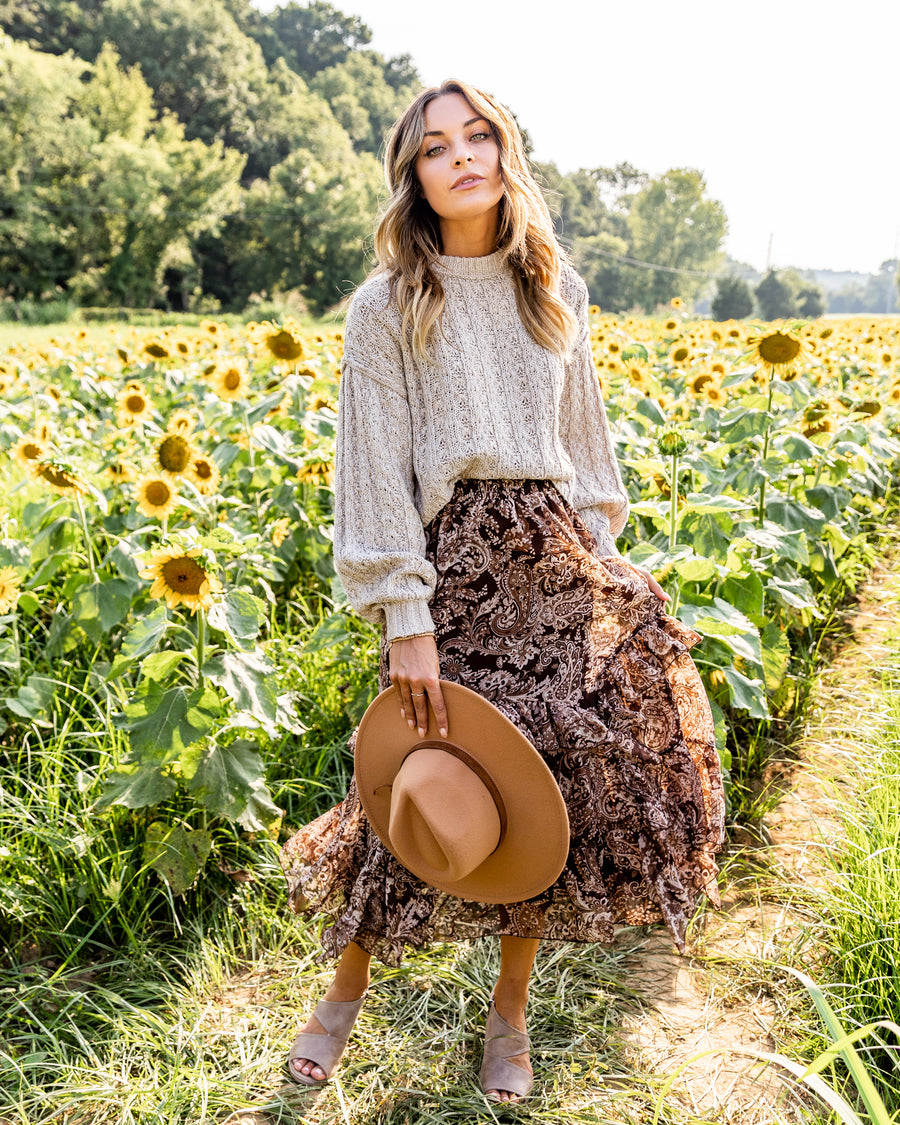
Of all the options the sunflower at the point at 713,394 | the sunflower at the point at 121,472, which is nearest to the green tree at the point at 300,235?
the sunflower at the point at 713,394

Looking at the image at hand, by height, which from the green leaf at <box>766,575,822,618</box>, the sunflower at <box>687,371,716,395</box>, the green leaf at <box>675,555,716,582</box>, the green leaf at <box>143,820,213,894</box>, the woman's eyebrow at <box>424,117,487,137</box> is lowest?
the green leaf at <box>143,820,213,894</box>

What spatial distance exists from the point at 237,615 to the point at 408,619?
693mm

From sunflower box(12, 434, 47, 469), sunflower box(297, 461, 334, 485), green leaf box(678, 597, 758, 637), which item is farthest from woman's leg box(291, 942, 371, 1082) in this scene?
sunflower box(12, 434, 47, 469)

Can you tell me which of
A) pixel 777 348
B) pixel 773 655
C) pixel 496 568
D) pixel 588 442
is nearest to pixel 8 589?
pixel 496 568

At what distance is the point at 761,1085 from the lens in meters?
1.87

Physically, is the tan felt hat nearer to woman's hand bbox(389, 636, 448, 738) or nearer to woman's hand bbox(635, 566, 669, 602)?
woman's hand bbox(389, 636, 448, 738)

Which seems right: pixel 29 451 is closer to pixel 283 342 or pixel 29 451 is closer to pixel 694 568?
pixel 283 342

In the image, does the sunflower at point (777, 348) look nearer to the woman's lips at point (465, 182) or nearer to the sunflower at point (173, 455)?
the woman's lips at point (465, 182)

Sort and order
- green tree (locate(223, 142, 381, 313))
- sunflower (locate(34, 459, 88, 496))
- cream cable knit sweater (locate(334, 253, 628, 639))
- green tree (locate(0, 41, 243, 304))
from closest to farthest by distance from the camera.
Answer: cream cable knit sweater (locate(334, 253, 628, 639)) < sunflower (locate(34, 459, 88, 496)) < green tree (locate(0, 41, 243, 304)) < green tree (locate(223, 142, 381, 313))

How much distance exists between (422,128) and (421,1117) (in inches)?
75.0

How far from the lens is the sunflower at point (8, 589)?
8.13ft

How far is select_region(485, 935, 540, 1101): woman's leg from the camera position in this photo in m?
1.90

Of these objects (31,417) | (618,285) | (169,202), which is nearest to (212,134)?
(169,202)

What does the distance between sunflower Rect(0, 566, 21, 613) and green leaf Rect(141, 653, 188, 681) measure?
555 mm
